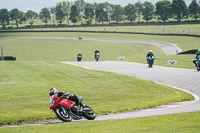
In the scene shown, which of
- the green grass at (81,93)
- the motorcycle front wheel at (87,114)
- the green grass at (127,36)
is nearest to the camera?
the motorcycle front wheel at (87,114)

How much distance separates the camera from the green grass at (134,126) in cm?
1136

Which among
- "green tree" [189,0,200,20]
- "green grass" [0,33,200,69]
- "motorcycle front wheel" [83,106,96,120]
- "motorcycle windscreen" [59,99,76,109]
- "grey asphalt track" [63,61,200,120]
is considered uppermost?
"green tree" [189,0,200,20]

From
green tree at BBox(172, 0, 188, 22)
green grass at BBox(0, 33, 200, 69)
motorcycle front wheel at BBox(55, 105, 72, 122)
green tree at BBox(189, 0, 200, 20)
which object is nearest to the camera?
motorcycle front wheel at BBox(55, 105, 72, 122)

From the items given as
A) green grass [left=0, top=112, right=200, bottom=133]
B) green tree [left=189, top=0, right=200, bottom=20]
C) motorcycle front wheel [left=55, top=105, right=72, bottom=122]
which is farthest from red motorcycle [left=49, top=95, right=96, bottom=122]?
green tree [left=189, top=0, right=200, bottom=20]

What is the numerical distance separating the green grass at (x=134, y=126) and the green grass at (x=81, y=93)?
2.84 metres

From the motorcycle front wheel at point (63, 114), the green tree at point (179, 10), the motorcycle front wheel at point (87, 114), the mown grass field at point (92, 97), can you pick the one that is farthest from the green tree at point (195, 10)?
the motorcycle front wheel at point (63, 114)

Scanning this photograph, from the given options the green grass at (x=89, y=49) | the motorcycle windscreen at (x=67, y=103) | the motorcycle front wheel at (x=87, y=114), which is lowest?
the green grass at (x=89, y=49)

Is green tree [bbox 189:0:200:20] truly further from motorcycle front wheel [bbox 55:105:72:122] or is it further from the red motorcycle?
motorcycle front wheel [bbox 55:105:72:122]

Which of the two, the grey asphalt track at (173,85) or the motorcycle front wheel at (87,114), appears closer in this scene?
the motorcycle front wheel at (87,114)

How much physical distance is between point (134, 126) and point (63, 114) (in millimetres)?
2908

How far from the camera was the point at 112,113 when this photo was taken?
16.3m

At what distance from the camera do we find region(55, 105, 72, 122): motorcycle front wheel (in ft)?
44.9

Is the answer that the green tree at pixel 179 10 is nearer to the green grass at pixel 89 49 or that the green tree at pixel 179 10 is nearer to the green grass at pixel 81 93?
the green grass at pixel 89 49

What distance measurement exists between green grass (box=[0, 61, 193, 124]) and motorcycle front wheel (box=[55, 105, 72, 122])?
158cm
